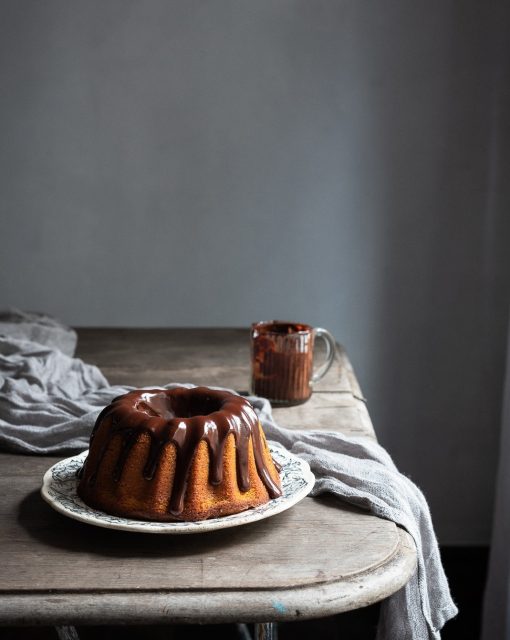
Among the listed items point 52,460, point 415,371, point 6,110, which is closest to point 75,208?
point 6,110

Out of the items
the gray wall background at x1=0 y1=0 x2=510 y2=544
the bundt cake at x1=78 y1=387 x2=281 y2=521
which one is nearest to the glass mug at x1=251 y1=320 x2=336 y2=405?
the bundt cake at x1=78 y1=387 x2=281 y2=521

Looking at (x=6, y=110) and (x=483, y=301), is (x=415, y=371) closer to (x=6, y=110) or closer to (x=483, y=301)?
(x=483, y=301)

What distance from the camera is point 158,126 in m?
2.24

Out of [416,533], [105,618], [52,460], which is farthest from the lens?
[52,460]

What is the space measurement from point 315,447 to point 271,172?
1311 mm

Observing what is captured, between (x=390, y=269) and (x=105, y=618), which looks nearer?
(x=105, y=618)

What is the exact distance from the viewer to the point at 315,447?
1.10 m

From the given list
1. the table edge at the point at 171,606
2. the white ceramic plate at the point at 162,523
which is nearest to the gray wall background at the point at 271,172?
the white ceramic plate at the point at 162,523

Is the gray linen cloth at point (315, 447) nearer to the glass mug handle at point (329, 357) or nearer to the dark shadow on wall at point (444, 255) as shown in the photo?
the glass mug handle at point (329, 357)

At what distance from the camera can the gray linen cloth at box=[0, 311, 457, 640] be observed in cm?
95

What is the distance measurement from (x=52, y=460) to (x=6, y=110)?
4.66ft

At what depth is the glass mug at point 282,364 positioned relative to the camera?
1.33 metres

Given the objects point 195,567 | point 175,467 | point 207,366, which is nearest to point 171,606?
point 195,567

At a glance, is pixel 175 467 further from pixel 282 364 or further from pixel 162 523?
pixel 282 364
